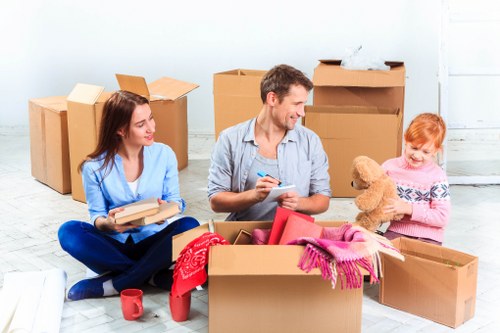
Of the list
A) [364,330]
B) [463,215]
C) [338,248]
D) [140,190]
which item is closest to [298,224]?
[338,248]

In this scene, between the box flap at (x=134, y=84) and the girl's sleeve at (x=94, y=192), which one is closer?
the girl's sleeve at (x=94, y=192)

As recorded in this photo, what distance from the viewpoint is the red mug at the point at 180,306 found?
115 inches

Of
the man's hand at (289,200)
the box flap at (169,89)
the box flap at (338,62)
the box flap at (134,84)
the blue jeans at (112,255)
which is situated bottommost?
the blue jeans at (112,255)

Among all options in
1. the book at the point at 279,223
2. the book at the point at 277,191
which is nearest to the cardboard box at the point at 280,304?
the book at the point at 279,223

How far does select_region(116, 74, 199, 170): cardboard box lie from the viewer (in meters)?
4.58

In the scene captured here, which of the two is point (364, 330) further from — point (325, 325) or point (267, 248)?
point (267, 248)

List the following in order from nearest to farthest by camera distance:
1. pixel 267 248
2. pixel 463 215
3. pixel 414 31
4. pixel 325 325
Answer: pixel 267 248, pixel 325 325, pixel 463 215, pixel 414 31

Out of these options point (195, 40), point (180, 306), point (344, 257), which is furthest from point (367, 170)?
point (195, 40)

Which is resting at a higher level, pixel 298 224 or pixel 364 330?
pixel 298 224

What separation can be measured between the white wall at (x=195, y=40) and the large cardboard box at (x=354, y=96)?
3.32 feet

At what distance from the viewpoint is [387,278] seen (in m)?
3.05

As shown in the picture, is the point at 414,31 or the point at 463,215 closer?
Result: the point at 463,215

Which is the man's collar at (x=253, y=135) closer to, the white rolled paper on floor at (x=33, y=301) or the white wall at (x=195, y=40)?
the white rolled paper on floor at (x=33, y=301)

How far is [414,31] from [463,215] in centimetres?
179
